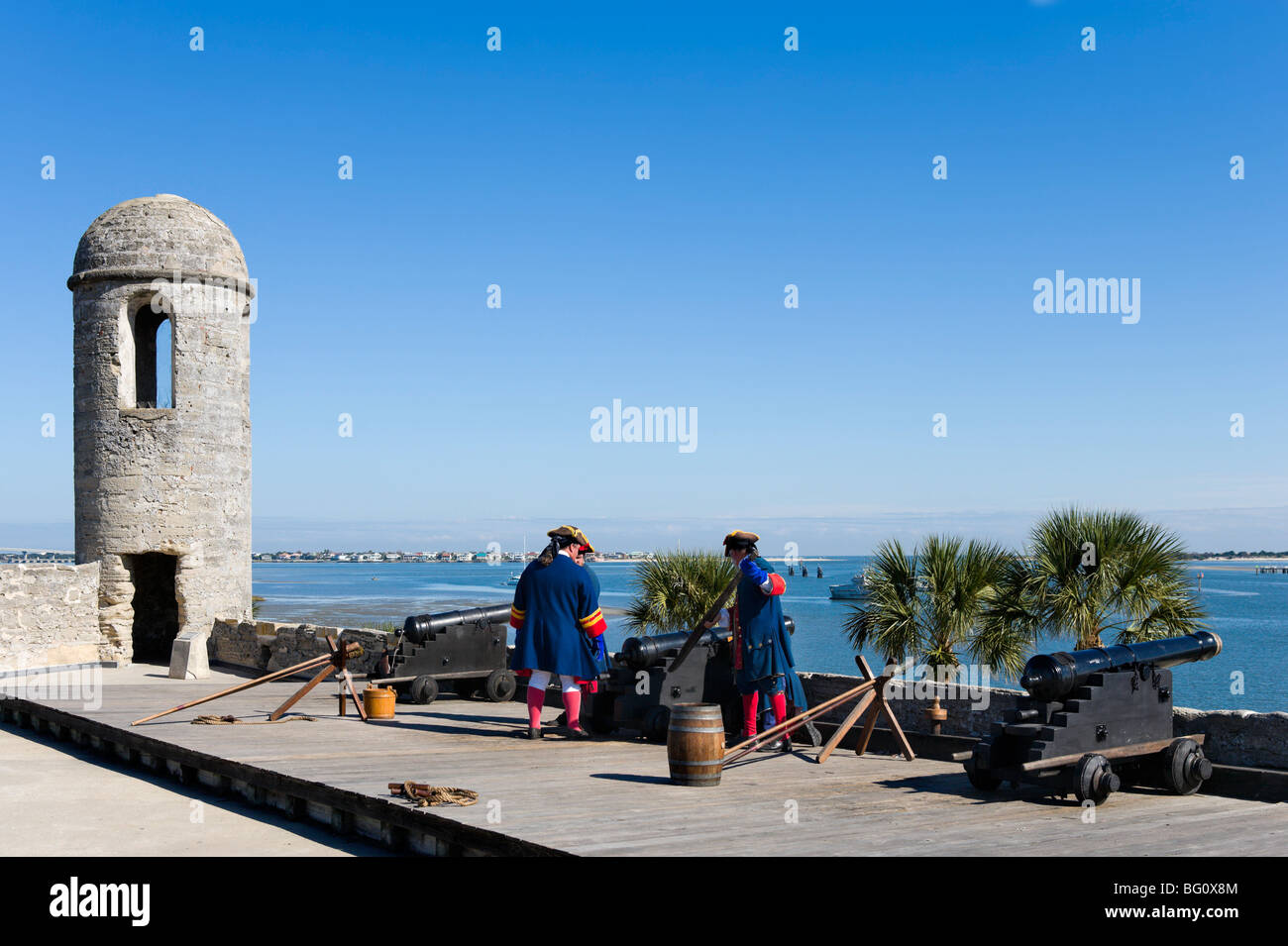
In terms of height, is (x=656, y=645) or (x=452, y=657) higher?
(x=656, y=645)

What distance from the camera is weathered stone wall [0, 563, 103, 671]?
60.7 feet

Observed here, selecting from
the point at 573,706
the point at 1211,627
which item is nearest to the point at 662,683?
the point at 573,706

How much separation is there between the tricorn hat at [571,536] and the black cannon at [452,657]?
261 centimetres

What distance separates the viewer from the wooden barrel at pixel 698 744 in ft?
24.5

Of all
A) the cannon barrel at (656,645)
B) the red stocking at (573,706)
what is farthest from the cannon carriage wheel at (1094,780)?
the red stocking at (573,706)

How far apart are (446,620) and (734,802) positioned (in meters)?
6.36

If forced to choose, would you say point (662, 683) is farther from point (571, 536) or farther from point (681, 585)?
point (681, 585)

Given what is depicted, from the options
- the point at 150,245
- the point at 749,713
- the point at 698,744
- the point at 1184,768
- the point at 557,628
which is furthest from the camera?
the point at 150,245

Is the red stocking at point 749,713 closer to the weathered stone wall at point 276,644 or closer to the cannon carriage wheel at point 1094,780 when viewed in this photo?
the cannon carriage wheel at point 1094,780

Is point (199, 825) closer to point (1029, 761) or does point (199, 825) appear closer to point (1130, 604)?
point (1029, 761)

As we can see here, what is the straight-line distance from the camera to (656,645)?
32.3 ft
